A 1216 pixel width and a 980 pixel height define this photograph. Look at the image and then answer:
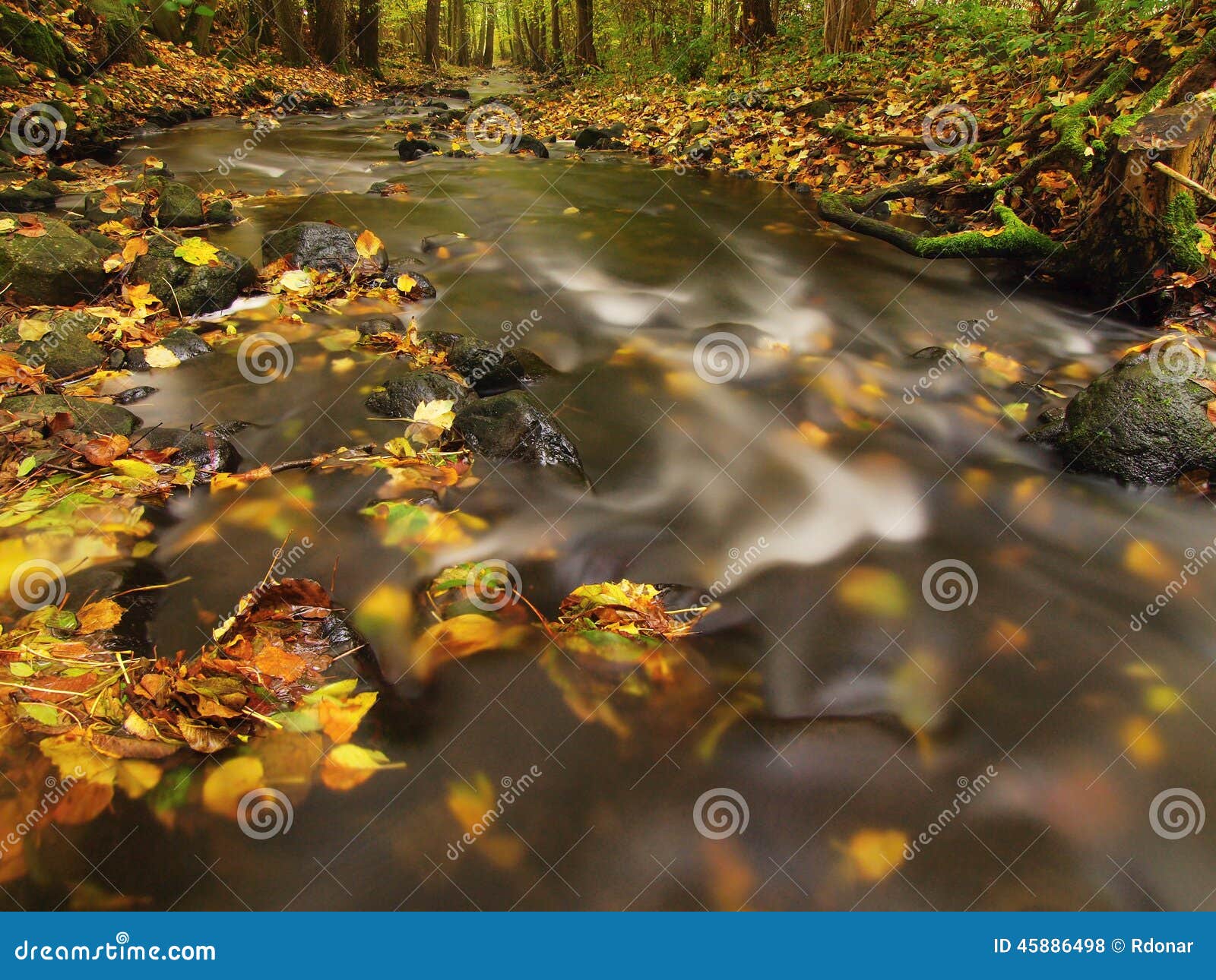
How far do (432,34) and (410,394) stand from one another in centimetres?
3429

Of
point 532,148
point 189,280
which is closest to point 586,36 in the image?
point 532,148

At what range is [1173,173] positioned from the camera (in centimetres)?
431

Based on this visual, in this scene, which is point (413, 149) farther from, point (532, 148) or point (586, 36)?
point (586, 36)

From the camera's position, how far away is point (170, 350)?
13.3 feet

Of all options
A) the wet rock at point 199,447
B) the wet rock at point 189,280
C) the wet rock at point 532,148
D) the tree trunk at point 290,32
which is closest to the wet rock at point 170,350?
the wet rock at point 189,280

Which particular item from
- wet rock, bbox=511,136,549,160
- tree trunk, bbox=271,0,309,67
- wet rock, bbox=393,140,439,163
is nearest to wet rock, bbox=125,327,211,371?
wet rock, bbox=393,140,439,163

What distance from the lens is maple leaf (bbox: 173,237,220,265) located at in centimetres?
470

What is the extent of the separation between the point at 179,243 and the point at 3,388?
1.98 meters

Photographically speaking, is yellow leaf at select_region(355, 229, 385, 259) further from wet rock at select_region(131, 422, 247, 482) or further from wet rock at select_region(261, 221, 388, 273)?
wet rock at select_region(131, 422, 247, 482)

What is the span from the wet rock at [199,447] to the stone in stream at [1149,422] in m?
4.17

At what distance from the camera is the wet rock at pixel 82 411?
3111 mm

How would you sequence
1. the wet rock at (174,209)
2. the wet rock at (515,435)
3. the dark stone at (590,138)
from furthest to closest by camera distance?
the dark stone at (590,138) → the wet rock at (174,209) → the wet rock at (515,435)

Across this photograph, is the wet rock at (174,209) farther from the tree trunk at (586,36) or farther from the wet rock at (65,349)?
the tree trunk at (586,36)

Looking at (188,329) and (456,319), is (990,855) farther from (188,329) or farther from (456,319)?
(188,329)
